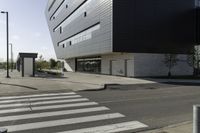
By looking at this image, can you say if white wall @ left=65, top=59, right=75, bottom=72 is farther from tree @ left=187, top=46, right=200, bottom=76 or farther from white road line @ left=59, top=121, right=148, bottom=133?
white road line @ left=59, top=121, right=148, bottom=133

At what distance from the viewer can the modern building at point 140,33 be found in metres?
32.2

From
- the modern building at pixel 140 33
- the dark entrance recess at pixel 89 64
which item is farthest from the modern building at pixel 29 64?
the dark entrance recess at pixel 89 64

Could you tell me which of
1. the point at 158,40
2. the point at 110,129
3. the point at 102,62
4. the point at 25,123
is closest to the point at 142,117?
the point at 110,129

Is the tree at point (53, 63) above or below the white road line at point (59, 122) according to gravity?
above

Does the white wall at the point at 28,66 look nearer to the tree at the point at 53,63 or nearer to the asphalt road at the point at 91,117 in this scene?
the asphalt road at the point at 91,117

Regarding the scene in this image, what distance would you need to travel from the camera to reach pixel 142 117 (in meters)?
8.74

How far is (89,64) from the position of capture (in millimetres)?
50125

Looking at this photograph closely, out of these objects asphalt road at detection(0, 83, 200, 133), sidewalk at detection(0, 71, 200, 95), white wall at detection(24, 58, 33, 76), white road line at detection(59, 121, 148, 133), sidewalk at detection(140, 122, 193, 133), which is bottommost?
white road line at detection(59, 121, 148, 133)

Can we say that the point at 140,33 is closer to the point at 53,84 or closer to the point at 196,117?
the point at 53,84

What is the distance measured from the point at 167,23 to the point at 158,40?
2817mm

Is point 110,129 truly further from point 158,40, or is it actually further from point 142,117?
point 158,40

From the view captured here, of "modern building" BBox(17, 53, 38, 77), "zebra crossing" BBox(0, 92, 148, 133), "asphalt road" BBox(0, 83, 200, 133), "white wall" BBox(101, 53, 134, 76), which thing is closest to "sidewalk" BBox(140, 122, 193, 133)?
"asphalt road" BBox(0, 83, 200, 133)

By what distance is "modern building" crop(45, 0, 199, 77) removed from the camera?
3225cm

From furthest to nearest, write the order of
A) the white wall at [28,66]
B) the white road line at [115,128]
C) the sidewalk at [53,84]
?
the white wall at [28,66], the sidewalk at [53,84], the white road line at [115,128]
